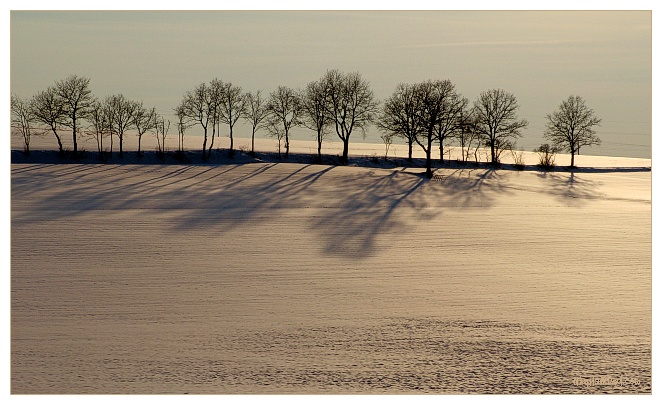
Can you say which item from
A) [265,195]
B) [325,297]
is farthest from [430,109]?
[325,297]

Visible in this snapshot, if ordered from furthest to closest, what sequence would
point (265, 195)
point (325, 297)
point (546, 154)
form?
point (546, 154) < point (265, 195) < point (325, 297)

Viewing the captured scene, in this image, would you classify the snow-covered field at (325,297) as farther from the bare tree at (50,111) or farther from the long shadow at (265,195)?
the bare tree at (50,111)

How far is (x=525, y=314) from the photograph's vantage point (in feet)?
50.3

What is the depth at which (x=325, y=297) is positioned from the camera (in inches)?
661

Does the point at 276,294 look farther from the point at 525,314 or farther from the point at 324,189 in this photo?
the point at 324,189

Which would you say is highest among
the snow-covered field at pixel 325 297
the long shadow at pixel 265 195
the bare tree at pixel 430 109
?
the bare tree at pixel 430 109

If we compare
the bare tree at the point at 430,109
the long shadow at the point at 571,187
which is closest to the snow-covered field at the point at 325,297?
the long shadow at the point at 571,187

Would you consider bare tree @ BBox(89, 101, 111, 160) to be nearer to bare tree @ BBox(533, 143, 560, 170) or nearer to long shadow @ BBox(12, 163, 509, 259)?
long shadow @ BBox(12, 163, 509, 259)

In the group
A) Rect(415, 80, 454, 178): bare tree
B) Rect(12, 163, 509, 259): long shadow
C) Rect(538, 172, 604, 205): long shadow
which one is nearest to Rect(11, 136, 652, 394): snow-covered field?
Rect(12, 163, 509, 259): long shadow

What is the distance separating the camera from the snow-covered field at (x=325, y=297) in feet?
38.0

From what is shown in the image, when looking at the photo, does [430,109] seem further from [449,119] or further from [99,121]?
[99,121]

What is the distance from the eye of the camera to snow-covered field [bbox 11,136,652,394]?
11.6 metres

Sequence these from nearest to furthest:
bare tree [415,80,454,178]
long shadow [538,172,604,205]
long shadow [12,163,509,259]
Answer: long shadow [12,163,509,259], long shadow [538,172,604,205], bare tree [415,80,454,178]

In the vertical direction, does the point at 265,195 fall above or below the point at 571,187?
below
